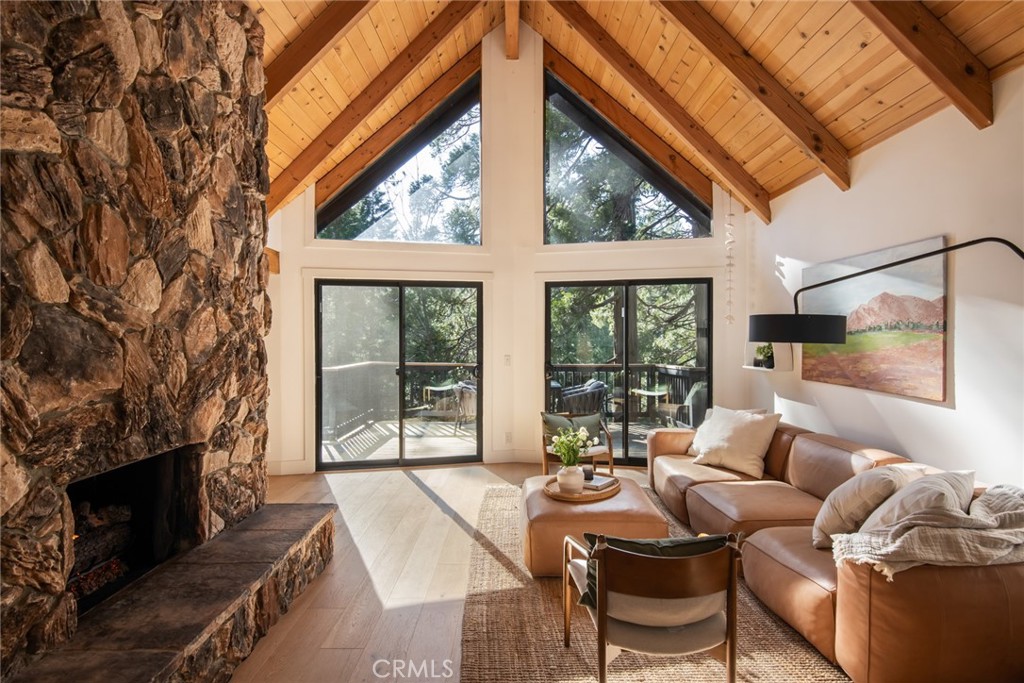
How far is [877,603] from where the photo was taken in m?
1.90

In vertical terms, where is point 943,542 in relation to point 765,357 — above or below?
below

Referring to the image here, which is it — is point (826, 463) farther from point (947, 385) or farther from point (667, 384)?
point (667, 384)

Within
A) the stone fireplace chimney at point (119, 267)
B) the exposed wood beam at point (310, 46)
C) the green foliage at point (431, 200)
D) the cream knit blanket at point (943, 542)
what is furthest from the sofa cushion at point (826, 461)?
the exposed wood beam at point (310, 46)

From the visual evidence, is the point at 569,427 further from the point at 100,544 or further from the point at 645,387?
the point at 100,544

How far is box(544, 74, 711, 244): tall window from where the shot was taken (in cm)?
547

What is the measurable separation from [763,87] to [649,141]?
1.86 meters

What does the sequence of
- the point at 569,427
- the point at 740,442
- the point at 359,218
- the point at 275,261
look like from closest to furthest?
the point at 740,442 < the point at 569,427 < the point at 275,261 < the point at 359,218

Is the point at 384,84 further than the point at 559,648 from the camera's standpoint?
Yes

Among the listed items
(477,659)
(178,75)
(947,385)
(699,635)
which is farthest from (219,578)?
(947,385)

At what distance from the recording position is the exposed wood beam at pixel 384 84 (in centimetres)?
443

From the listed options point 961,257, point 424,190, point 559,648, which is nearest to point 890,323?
point 961,257

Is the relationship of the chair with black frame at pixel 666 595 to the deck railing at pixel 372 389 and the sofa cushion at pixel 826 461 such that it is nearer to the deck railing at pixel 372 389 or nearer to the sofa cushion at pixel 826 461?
the sofa cushion at pixel 826 461

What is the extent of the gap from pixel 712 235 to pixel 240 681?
17.4 ft

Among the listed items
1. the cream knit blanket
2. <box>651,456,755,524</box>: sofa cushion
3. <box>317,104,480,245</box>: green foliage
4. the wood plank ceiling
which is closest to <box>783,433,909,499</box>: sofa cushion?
<box>651,456,755,524</box>: sofa cushion
